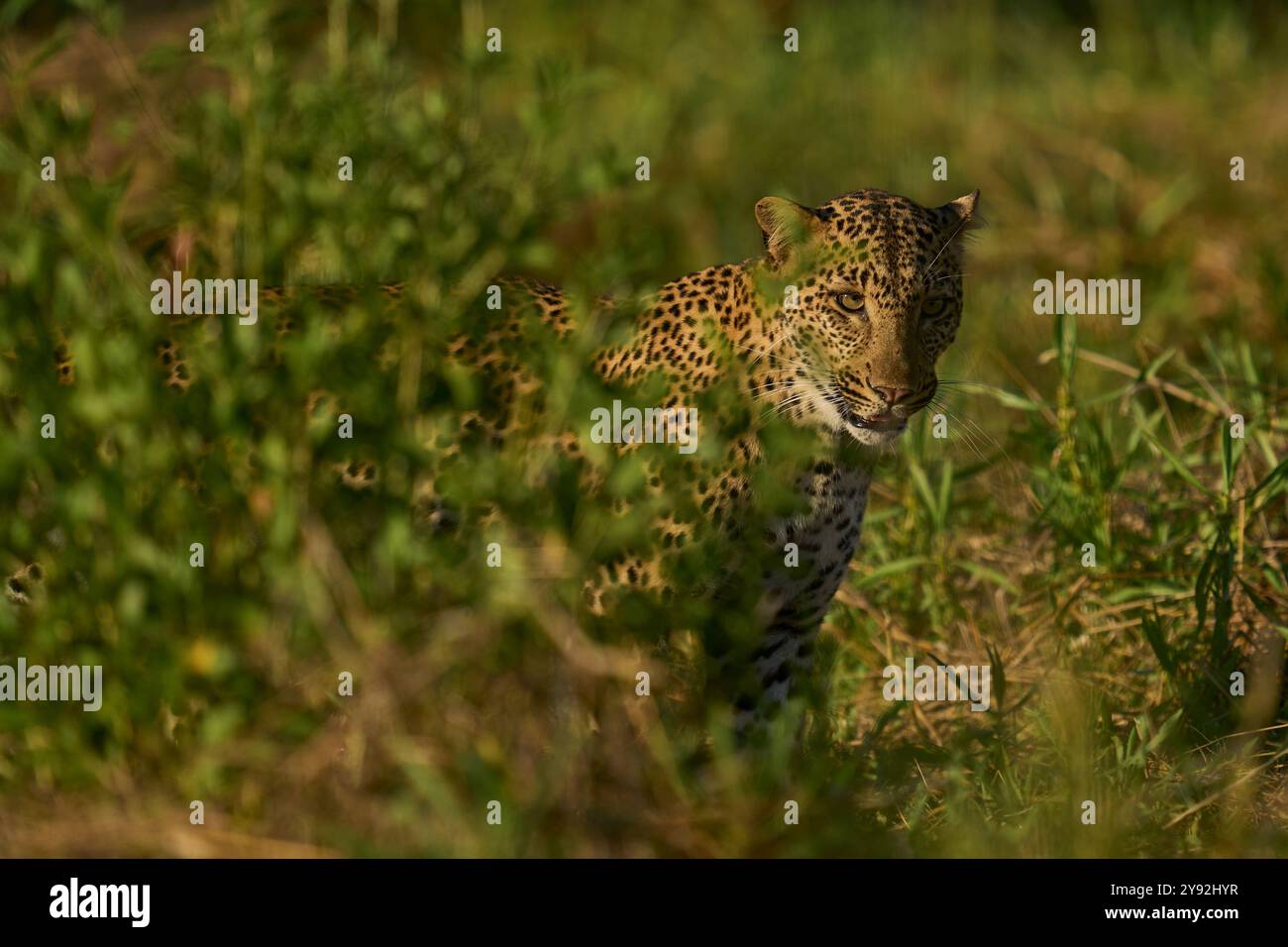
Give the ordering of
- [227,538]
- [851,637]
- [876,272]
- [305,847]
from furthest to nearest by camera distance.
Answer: [851,637]
[876,272]
[227,538]
[305,847]

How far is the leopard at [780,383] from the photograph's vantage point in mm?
Result: 6098

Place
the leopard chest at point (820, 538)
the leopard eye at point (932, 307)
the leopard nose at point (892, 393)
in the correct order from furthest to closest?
the leopard eye at point (932, 307)
the leopard chest at point (820, 538)
the leopard nose at point (892, 393)

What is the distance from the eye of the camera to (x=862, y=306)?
6246 mm

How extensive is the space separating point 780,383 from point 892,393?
1.39 feet

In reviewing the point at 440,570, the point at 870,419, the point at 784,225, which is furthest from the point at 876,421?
the point at 440,570

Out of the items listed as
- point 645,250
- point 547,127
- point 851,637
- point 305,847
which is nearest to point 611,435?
point 645,250

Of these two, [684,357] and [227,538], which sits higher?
[684,357]

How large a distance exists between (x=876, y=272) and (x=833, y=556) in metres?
0.90

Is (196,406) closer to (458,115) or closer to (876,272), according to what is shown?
(458,115)

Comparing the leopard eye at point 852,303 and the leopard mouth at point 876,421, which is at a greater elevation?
the leopard eye at point 852,303

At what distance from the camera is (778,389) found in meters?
6.32

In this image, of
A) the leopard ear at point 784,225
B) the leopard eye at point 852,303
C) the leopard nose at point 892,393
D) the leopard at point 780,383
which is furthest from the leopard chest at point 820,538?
the leopard ear at point 784,225

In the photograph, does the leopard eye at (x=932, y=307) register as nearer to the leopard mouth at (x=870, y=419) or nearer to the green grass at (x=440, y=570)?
the green grass at (x=440, y=570)

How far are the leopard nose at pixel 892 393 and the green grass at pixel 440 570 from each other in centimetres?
39
